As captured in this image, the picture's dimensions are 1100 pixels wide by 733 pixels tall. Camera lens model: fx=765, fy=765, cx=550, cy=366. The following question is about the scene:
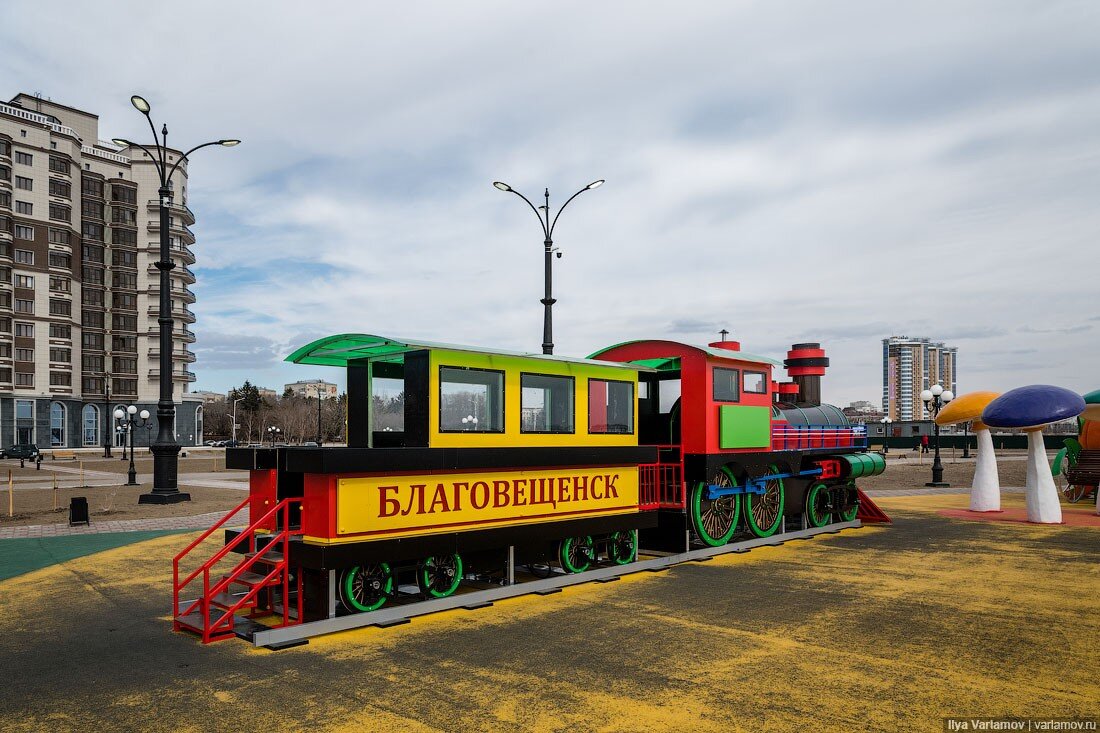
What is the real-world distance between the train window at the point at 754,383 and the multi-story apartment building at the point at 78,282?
7116cm

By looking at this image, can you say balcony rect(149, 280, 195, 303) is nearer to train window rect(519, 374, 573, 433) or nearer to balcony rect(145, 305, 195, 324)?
balcony rect(145, 305, 195, 324)

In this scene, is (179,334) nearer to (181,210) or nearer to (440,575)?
(181,210)

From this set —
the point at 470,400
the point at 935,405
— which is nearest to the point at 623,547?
the point at 470,400

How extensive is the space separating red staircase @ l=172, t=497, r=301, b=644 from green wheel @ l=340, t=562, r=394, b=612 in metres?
0.56

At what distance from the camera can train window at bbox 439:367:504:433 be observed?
9898mm

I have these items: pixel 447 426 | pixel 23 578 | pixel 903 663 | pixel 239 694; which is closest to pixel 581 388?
pixel 447 426

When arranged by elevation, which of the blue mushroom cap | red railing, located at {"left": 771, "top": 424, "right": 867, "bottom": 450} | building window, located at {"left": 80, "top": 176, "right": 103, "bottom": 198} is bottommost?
red railing, located at {"left": 771, "top": 424, "right": 867, "bottom": 450}

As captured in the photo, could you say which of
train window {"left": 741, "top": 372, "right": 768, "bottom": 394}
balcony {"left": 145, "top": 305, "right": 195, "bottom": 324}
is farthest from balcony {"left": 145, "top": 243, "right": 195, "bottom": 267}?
train window {"left": 741, "top": 372, "right": 768, "bottom": 394}

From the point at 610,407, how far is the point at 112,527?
42.3ft

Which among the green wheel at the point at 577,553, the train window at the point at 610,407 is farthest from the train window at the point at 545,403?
the green wheel at the point at 577,553

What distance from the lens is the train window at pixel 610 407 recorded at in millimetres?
12172

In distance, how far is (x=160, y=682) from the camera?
7.12 meters

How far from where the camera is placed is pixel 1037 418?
18.1 metres

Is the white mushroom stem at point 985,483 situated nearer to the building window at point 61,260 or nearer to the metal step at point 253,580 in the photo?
the metal step at point 253,580
